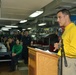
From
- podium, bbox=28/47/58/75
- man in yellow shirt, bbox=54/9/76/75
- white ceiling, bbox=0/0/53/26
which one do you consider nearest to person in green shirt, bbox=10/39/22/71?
white ceiling, bbox=0/0/53/26

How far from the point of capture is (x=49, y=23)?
12227mm

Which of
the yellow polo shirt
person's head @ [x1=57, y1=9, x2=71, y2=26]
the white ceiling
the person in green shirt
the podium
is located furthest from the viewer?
the person in green shirt

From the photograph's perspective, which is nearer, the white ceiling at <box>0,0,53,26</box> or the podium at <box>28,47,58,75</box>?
the podium at <box>28,47,58,75</box>

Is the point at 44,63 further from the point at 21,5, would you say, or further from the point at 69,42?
the point at 21,5

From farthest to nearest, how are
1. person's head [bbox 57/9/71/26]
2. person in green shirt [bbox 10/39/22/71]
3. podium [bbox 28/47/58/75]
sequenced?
person in green shirt [bbox 10/39/22/71], podium [bbox 28/47/58/75], person's head [bbox 57/9/71/26]

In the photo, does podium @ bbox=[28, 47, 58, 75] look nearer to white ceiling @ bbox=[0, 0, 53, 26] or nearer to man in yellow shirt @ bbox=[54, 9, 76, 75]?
man in yellow shirt @ bbox=[54, 9, 76, 75]

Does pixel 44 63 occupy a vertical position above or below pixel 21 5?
below

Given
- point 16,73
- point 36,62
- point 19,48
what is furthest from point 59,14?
point 19,48

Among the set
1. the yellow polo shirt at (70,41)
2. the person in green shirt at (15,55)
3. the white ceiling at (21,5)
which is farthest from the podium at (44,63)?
the person in green shirt at (15,55)

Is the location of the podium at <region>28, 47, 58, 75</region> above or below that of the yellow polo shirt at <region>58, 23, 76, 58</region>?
below

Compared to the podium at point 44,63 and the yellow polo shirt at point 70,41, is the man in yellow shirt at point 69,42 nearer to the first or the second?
the yellow polo shirt at point 70,41

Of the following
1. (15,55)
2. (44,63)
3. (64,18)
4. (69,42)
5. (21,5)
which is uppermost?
(21,5)

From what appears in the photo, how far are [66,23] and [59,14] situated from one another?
18cm

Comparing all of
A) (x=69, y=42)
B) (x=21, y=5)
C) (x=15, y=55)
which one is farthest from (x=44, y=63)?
(x=15, y=55)
